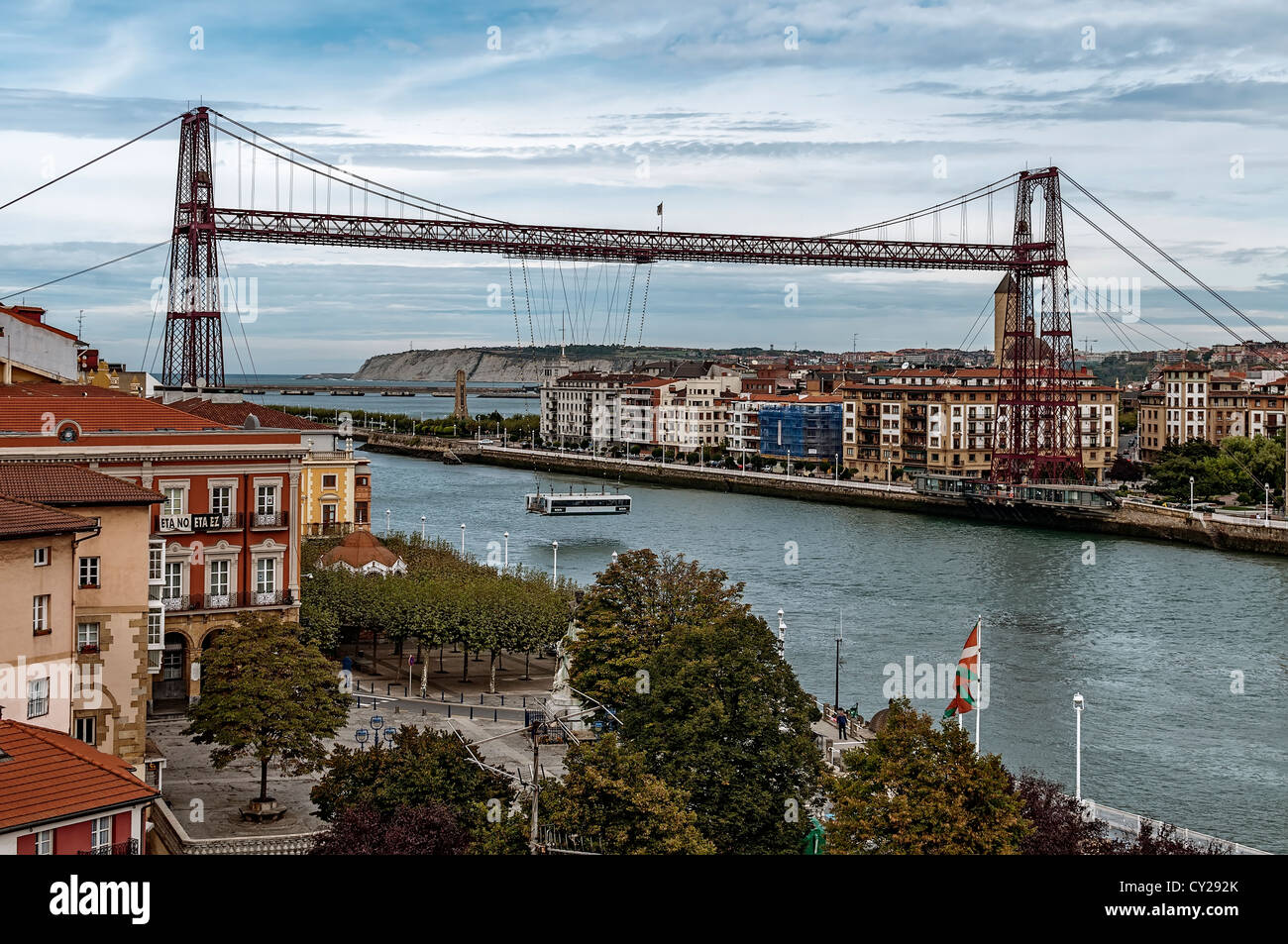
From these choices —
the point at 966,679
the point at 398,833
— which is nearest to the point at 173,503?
the point at 398,833

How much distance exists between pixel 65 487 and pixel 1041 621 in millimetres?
10781

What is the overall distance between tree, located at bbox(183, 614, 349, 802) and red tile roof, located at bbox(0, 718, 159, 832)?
2245 mm

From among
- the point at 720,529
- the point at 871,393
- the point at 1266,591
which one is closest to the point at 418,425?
the point at 871,393

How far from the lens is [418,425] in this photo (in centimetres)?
5200

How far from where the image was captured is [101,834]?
13.3 feet

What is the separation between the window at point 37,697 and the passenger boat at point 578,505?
20647 mm

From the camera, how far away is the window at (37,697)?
17.5 feet

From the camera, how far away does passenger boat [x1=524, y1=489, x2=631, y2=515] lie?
26.3 m

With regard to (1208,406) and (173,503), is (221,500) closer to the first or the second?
(173,503)

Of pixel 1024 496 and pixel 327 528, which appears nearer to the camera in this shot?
pixel 327 528

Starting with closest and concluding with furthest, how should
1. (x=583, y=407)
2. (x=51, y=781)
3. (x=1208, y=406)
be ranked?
(x=51, y=781), (x=1208, y=406), (x=583, y=407)
